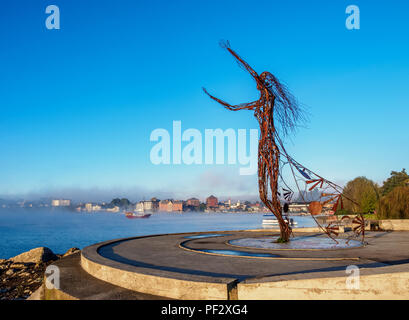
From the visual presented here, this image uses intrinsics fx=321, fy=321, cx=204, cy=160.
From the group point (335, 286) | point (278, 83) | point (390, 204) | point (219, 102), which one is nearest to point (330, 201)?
point (278, 83)

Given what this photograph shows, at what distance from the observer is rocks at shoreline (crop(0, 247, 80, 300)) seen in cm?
1412

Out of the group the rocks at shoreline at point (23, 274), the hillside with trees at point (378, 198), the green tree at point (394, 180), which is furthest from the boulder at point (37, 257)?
the green tree at point (394, 180)

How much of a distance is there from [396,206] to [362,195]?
24131 mm

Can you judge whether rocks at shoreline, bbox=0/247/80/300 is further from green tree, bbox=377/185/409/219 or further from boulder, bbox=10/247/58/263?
green tree, bbox=377/185/409/219

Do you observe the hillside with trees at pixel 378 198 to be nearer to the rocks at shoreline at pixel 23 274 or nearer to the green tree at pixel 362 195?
the green tree at pixel 362 195

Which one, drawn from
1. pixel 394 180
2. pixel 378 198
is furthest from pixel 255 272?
pixel 394 180

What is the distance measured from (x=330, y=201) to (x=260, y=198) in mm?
2440

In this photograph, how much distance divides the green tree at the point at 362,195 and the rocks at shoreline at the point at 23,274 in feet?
113

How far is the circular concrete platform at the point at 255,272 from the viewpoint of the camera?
5203 mm

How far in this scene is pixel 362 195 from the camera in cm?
4909

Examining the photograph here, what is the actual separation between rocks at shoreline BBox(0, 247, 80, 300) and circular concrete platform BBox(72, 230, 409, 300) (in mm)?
5960
